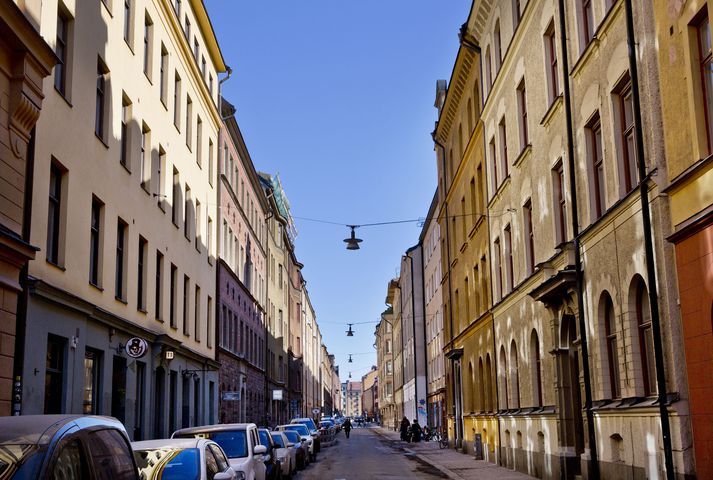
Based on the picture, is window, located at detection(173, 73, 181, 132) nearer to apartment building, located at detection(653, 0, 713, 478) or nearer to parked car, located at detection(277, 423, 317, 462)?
parked car, located at detection(277, 423, 317, 462)

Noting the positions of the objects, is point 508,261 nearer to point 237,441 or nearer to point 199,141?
point 237,441

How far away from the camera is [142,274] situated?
963 inches

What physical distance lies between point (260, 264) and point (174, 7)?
96.4 ft

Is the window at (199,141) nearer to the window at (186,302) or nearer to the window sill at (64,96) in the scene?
the window at (186,302)

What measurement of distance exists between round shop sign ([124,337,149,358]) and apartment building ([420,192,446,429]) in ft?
104

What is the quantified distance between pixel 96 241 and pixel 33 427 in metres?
15.4

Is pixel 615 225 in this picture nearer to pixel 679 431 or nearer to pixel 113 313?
pixel 679 431

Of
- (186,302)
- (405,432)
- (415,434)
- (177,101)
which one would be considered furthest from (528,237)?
(405,432)

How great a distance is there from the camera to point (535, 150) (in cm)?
2270

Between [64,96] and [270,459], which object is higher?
[64,96]

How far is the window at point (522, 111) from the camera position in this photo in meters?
24.7

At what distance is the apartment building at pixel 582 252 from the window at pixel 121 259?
33.6 ft

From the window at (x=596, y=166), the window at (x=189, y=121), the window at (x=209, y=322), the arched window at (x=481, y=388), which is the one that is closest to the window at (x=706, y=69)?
the window at (x=596, y=166)

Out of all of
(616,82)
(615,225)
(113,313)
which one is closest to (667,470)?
(615,225)
